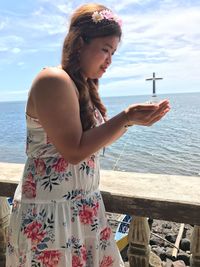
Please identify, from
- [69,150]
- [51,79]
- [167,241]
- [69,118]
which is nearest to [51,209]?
[69,150]

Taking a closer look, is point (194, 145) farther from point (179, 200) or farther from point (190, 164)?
point (179, 200)

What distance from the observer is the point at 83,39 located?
196cm

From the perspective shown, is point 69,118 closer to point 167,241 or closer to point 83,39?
point 83,39

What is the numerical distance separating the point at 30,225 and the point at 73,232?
0.23 meters

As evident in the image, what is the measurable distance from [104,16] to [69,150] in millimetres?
720

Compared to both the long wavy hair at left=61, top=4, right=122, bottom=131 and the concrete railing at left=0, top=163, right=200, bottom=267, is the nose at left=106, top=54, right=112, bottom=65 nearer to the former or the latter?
the long wavy hair at left=61, top=4, right=122, bottom=131

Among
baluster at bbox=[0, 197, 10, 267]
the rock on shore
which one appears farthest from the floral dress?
the rock on shore

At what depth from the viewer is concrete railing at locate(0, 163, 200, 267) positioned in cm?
219

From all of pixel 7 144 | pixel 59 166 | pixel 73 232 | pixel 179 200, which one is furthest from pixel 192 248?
pixel 7 144

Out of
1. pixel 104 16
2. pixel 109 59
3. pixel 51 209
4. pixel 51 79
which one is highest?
pixel 104 16

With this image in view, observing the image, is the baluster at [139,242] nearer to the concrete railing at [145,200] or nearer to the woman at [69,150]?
the concrete railing at [145,200]

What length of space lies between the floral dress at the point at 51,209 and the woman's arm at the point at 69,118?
0.18 meters

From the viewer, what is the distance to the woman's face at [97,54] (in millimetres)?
1971

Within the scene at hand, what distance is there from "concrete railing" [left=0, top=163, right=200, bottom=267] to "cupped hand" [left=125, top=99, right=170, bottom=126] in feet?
2.01
